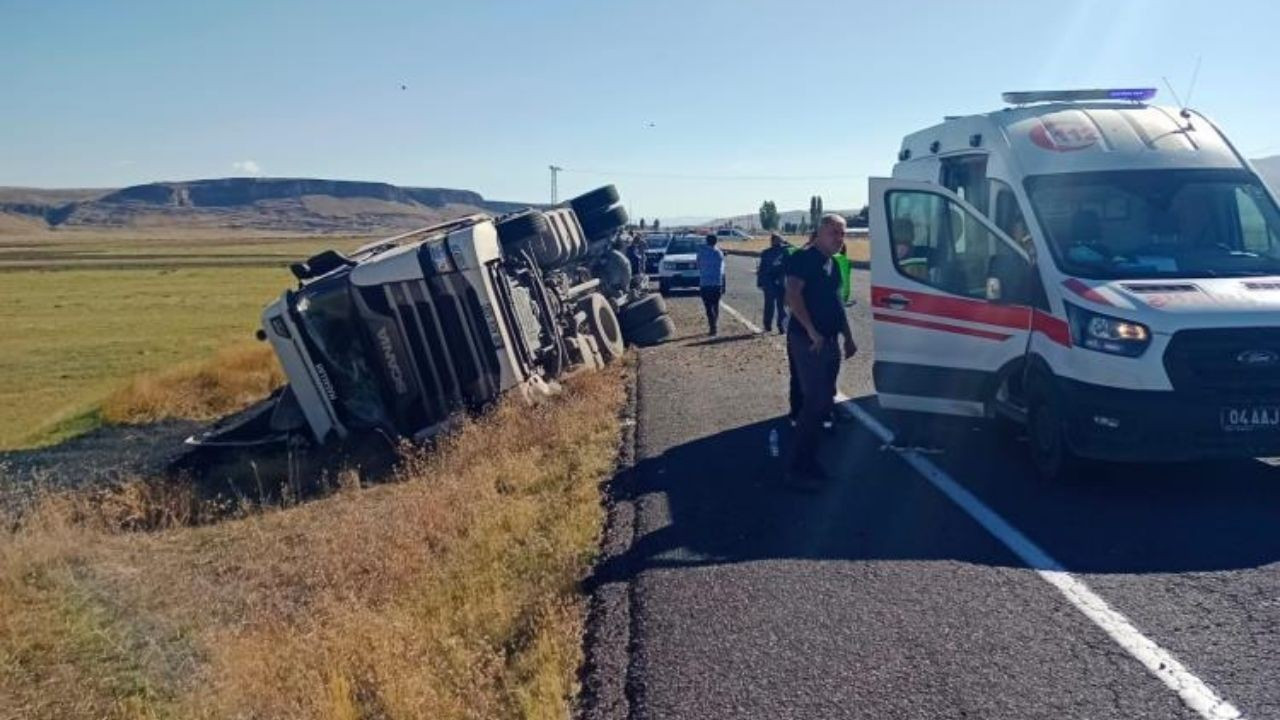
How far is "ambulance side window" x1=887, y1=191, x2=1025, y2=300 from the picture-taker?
8938 millimetres

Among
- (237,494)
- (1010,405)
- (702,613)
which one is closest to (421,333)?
(237,494)

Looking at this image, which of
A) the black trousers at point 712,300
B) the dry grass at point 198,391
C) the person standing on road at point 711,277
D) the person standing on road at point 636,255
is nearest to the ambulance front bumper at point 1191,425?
the person standing on road at point 711,277

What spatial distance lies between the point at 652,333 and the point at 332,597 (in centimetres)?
1338

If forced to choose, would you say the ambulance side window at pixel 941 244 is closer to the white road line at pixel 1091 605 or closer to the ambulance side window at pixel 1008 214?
the ambulance side window at pixel 1008 214

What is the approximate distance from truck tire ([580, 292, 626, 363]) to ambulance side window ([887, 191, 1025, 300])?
8.14m

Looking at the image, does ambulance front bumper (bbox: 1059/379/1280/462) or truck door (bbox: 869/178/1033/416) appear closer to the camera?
ambulance front bumper (bbox: 1059/379/1280/462)

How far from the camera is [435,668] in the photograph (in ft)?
17.4

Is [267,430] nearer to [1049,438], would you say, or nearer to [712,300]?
[1049,438]

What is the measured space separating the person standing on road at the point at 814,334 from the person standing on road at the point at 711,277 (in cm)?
1142

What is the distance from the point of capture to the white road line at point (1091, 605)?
4.52 meters

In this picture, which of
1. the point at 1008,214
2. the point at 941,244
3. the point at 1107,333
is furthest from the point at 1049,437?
the point at 941,244

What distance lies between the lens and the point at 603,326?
17.9 metres

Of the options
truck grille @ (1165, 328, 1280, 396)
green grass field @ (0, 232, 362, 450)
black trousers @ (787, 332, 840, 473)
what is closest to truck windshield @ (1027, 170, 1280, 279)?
truck grille @ (1165, 328, 1280, 396)

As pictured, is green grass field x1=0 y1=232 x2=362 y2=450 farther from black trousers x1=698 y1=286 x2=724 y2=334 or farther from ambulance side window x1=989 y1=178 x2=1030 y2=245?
ambulance side window x1=989 y1=178 x2=1030 y2=245
